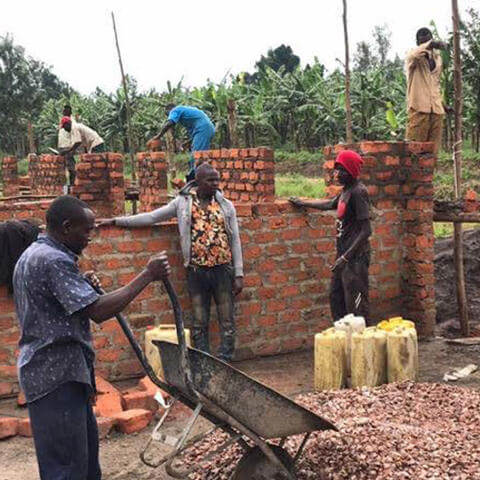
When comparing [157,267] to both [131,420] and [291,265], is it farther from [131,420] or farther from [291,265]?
[291,265]

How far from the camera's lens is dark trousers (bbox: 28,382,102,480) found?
309 centimetres

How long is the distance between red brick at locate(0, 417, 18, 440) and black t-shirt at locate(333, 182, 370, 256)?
287 centimetres

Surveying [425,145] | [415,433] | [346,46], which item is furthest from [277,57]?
[415,433]

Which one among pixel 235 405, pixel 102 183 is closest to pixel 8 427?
pixel 235 405

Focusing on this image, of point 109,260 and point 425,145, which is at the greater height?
point 425,145

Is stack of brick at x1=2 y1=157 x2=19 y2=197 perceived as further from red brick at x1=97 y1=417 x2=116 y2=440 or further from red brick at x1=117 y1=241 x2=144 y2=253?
red brick at x1=97 y1=417 x2=116 y2=440

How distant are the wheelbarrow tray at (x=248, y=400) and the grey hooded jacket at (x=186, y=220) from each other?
2309 mm

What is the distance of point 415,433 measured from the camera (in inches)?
167

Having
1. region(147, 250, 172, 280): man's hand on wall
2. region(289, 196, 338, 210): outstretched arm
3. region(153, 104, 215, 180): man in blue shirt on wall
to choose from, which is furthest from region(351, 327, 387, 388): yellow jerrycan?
region(153, 104, 215, 180): man in blue shirt on wall

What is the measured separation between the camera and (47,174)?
1291 cm

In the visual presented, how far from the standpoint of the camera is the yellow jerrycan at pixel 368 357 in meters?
5.46

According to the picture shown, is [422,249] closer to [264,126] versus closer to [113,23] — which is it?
[113,23]

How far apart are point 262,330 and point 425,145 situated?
2.48 m

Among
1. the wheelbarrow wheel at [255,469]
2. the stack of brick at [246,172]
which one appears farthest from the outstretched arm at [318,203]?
the wheelbarrow wheel at [255,469]
